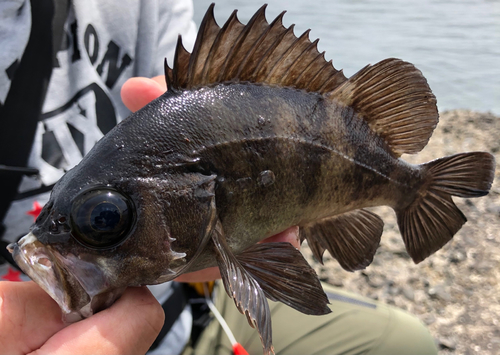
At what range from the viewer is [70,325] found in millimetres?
938

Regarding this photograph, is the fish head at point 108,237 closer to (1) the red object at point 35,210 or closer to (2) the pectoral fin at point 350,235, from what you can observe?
(2) the pectoral fin at point 350,235

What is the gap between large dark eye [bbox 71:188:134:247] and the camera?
0.92 metres

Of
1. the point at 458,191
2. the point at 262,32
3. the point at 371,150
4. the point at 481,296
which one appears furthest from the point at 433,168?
the point at 481,296

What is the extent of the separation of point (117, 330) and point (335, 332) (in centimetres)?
172

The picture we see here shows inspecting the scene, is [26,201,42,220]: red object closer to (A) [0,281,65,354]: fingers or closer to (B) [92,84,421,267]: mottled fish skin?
(A) [0,281,65,354]: fingers

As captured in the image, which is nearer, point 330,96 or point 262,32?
point 262,32

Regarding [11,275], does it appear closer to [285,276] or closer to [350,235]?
[285,276]

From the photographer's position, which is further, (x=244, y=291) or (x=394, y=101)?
(x=394, y=101)

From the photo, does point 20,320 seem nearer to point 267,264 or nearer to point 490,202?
point 267,264

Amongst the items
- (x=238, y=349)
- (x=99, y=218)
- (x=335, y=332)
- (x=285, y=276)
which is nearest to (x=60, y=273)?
(x=99, y=218)

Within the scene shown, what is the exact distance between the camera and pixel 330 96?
1.28 metres

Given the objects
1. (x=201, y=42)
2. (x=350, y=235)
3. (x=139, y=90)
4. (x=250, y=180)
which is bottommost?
(x=350, y=235)

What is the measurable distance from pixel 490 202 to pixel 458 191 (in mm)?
2908

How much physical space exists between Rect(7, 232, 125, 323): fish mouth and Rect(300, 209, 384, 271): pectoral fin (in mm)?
772
